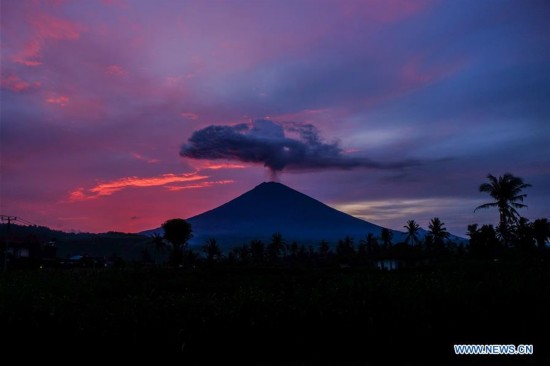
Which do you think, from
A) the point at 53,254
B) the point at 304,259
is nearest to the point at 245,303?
the point at 304,259

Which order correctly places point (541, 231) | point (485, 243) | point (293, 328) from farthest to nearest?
point (541, 231), point (485, 243), point (293, 328)

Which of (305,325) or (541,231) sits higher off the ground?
(541,231)

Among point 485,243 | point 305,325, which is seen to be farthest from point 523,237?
point 305,325

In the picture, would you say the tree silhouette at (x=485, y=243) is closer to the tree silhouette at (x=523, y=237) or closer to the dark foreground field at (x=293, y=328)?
the tree silhouette at (x=523, y=237)

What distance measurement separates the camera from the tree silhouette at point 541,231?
5419 cm

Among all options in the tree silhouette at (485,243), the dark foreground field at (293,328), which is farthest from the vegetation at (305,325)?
the tree silhouette at (485,243)

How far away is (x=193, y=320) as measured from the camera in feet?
24.5

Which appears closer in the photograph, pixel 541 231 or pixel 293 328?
pixel 293 328

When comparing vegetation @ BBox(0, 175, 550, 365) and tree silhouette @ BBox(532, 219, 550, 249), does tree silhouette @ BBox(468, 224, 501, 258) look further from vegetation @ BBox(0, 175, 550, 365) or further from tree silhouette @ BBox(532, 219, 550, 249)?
vegetation @ BBox(0, 175, 550, 365)

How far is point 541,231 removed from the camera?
54.7 meters

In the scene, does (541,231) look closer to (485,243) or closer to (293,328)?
(485,243)

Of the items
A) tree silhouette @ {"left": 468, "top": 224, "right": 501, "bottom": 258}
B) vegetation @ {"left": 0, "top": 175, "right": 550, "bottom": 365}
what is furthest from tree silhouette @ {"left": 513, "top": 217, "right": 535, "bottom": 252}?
vegetation @ {"left": 0, "top": 175, "right": 550, "bottom": 365}

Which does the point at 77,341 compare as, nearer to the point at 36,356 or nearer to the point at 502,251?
the point at 36,356

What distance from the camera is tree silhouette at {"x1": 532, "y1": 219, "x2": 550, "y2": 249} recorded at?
54.2m
